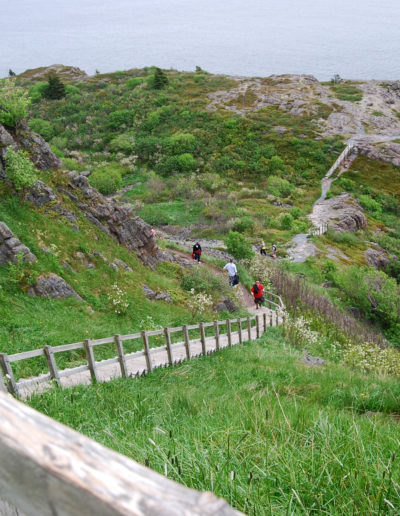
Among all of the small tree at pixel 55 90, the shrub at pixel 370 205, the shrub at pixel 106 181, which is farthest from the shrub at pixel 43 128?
the shrub at pixel 370 205

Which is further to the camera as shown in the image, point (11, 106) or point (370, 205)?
point (370, 205)

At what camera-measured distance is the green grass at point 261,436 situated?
2395mm

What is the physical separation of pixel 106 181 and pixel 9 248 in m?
33.7

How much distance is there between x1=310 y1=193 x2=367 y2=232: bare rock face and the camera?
128 feet

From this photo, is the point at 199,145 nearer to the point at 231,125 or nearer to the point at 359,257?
the point at 231,125

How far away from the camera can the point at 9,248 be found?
10.7 metres

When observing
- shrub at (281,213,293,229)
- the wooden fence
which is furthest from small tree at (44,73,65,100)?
the wooden fence

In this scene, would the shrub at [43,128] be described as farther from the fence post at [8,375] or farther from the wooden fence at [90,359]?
the fence post at [8,375]

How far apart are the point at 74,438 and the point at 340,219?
137ft

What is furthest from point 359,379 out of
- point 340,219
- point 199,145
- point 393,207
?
point 199,145

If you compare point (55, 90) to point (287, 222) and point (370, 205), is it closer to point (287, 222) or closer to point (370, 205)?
point (287, 222)

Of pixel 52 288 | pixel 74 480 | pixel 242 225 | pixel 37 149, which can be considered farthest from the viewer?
pixel 242 225

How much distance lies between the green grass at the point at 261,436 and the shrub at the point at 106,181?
37702 mm

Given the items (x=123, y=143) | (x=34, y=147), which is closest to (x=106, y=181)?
(x=123, y=143)
